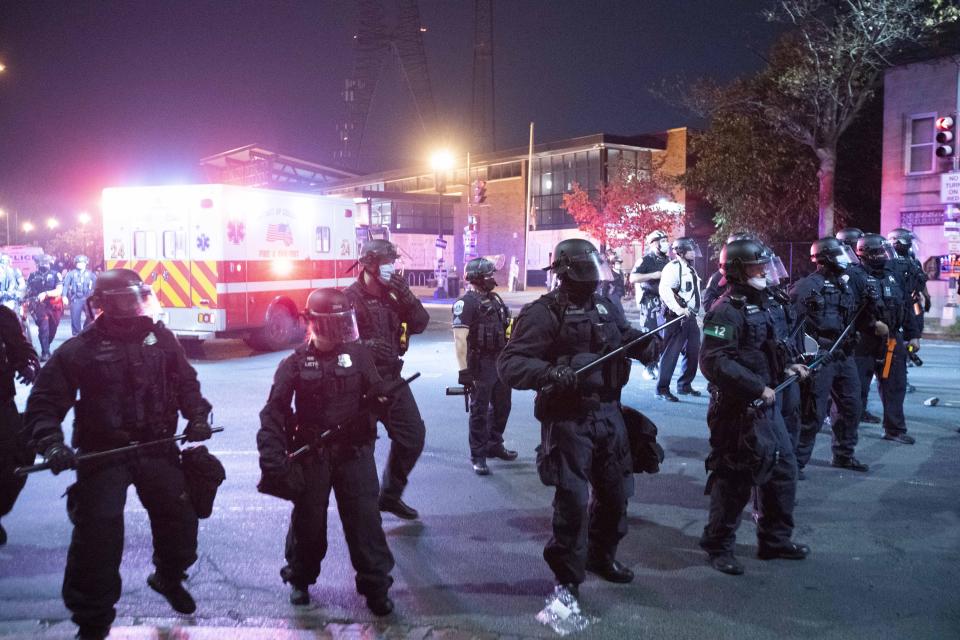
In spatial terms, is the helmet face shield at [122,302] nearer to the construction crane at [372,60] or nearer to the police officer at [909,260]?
the police officer at [909,260]

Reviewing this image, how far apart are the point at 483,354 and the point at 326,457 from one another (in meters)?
2.83

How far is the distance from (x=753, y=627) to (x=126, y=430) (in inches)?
129

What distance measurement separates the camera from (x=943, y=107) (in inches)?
891

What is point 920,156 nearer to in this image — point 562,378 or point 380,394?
point 562,378

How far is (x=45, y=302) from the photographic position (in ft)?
48.5

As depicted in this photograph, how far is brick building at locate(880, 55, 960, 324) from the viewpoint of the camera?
22.5m

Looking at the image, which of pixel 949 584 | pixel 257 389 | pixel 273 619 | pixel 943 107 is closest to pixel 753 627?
pixel 949 584

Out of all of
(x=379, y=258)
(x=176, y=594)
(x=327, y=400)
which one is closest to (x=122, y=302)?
(x=327, y=400)

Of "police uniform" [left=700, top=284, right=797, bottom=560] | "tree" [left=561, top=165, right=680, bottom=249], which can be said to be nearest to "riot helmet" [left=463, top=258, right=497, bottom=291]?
"police uniform" [left=700, top=284, right=797, bottom=560]

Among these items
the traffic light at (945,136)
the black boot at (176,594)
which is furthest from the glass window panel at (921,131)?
the black boot at (176,594)

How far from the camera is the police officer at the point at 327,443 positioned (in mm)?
4031

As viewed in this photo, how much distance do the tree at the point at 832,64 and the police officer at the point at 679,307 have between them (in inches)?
584

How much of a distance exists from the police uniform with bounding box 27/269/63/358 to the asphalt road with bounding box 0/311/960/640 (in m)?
8.68

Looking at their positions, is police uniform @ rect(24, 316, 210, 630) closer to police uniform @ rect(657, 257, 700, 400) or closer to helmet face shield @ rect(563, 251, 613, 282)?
helmet face shield @ rect(563, 251, 613, 282)
